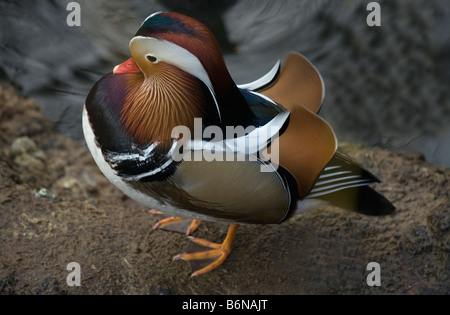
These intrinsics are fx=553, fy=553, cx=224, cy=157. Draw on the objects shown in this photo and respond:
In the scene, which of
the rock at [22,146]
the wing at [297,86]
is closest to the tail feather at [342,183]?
the wing at [297,86]

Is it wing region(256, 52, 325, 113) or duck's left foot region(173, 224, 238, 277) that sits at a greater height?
wing region(256, 52, 325, 113)

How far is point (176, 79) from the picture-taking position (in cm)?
211

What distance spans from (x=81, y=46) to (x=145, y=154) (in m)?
2.59

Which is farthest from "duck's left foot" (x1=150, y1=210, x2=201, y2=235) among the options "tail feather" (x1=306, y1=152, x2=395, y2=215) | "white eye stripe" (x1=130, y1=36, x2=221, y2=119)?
"white eye stripe" (x1=130, y1=36, x2=221, y2=119)

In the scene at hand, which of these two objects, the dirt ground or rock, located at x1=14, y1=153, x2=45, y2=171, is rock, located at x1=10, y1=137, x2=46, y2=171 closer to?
rock, located at x1=14, y1=153, x2=45, y2=171

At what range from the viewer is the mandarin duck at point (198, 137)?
81.2 inches

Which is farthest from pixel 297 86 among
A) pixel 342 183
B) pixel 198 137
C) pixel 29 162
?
pixel 29 162

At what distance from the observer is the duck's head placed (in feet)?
6.59

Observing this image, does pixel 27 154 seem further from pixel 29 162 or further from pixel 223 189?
pixel 223 189

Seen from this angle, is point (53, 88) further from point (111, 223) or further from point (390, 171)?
point (390, 171)

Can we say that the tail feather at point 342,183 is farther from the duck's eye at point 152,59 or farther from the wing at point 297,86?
the duck's eye at point 152,59

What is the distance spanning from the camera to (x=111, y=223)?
2785mm

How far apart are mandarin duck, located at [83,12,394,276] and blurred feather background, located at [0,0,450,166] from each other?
4.83 ft

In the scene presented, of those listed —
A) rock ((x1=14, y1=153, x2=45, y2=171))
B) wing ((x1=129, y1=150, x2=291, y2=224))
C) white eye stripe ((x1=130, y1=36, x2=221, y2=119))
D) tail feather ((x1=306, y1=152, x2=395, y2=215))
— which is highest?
rock ((x1=14, y1=153, x2=45, y2=171))
